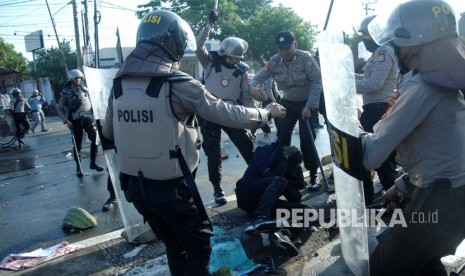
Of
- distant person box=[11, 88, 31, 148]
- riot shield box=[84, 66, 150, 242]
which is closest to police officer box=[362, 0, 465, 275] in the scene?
riot shield box=[84, 66, 150, 242]

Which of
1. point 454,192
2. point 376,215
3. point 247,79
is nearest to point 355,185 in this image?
point 454,192

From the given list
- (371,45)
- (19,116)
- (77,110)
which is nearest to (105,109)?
(371,45)

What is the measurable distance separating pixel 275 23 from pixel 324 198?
24752 mm

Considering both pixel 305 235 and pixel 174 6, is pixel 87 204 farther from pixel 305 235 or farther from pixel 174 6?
pixel 174 6

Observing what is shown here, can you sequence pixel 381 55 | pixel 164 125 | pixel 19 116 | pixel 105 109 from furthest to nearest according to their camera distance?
pixel 19 116
pixel 381 55
pixel 105 109
pixel 164 125

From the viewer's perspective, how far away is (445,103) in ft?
6.11

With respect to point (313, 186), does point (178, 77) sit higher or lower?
higher

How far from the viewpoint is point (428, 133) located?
189 cm

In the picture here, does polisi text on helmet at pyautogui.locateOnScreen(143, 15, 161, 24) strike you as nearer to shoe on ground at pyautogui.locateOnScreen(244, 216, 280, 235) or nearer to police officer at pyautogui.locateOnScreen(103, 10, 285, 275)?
police officer at pyautogui.locateOnScreen(103, 10, 285, 275)

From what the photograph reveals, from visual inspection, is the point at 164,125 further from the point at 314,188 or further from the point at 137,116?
the point at 314,188

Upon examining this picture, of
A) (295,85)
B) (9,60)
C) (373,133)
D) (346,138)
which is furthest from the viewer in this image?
(9,60)

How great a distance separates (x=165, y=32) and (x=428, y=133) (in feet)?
5.14

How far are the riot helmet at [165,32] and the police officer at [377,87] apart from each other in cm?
225

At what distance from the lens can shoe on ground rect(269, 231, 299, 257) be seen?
3.20 meters
